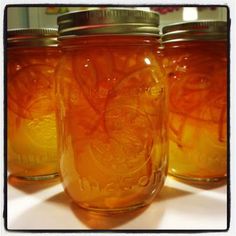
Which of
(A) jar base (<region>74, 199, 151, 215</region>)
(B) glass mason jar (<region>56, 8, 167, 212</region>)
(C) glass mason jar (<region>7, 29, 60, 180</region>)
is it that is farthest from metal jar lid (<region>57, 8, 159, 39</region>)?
(A) jar base (<region>74, 199, 151, 215</region>)

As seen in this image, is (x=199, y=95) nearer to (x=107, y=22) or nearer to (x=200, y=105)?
(x=200, y=105)

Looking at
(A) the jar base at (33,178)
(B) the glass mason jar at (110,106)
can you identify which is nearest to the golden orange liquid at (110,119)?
(B) the glass mason jar at (110,106)

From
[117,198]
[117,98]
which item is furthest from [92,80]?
[117,198]

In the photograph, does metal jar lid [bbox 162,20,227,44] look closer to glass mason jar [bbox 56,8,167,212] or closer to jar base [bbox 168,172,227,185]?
glass mason jar [bbox 56,8,167,212]

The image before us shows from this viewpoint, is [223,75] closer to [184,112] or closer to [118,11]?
[184,112]

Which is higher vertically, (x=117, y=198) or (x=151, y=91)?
(x=151, y=91)

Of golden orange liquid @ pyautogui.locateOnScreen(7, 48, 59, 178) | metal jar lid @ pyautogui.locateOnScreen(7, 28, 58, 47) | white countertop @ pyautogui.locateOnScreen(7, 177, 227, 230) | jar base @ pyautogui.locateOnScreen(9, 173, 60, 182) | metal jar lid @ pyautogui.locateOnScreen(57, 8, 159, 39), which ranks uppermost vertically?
metal jar lid @ pyautogui.locateOnScreen(57, 8, 159, 39)
